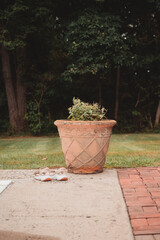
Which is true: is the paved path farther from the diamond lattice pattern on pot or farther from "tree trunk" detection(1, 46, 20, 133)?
"tree trunk" detection(1, 46, 20, 133)

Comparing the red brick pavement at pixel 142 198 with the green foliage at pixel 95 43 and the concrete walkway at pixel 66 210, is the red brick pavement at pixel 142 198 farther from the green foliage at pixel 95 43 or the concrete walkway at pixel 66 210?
the green foliage at pixel 95 43

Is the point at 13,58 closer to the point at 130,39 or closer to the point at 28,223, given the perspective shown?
the point at 130,39

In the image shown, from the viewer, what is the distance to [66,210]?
2.85m

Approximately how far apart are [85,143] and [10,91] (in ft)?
27.5

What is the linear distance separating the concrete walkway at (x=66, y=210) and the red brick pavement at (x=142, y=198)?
78 millimetres

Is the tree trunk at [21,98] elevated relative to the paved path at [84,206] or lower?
lower

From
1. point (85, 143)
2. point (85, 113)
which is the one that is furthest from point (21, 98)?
point (85, 143)

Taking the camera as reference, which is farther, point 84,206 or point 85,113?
point 85,113

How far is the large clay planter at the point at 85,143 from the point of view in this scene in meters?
4.16

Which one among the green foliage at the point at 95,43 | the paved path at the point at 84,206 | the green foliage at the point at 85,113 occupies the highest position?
the green foliage at the point at 95,43

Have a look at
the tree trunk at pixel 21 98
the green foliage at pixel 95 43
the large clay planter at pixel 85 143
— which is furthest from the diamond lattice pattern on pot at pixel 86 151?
the tree trunk at pixel 21 98

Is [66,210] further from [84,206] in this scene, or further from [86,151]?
[86,151]

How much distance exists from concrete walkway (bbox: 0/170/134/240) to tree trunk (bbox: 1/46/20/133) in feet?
26.7

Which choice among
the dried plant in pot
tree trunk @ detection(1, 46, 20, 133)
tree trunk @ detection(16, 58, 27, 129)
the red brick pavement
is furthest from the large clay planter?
tree trunk @ detection(1, 46, 20, 133)
